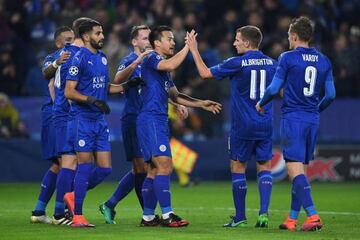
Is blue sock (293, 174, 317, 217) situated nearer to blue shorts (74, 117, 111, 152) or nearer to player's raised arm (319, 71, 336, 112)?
player's raised arm (319, 71, 336, 112)

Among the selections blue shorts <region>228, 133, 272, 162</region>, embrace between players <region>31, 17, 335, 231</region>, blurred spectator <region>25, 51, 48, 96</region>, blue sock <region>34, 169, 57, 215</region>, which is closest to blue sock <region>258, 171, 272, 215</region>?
embrace between players <region>31, 17, 335, 231</region>

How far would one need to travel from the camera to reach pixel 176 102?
13352mm

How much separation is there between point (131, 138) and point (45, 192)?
4.58 feet

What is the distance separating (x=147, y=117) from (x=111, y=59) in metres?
10.3

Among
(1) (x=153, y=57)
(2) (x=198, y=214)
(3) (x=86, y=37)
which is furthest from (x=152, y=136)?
(2) (x=198, y=214)

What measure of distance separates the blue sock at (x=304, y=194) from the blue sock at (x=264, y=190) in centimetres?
57

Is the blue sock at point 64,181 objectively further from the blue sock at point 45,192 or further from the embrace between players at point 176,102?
the blue sock at point 45,192

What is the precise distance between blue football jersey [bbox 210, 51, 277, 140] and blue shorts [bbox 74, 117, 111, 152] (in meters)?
1.52

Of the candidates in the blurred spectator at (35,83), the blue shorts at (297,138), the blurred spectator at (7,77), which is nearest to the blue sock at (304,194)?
the blue shorts at (297,138)

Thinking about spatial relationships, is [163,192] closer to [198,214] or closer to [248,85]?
[248,85]

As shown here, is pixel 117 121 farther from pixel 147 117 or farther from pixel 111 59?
pixel 147 117

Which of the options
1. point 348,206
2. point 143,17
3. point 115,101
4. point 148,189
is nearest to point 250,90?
point 148,189

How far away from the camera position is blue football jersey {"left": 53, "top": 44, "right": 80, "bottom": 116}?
43.7ft

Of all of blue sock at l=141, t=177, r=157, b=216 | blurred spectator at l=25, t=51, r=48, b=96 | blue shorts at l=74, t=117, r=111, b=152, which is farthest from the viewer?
blurred spectator at l=25, t=51, r=48, b=96
